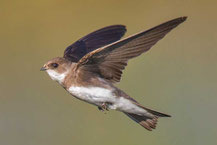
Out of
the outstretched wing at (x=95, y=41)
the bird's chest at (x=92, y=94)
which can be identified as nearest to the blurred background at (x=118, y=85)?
the outstretched wing at (x=95, y=41)

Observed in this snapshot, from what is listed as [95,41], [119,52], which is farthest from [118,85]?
[119,52]

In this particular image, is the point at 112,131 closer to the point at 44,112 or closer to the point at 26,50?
the point at 44,112

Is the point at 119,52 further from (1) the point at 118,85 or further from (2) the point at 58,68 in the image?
(1) the point at 118,85

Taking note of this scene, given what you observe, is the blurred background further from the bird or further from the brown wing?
the brown wing

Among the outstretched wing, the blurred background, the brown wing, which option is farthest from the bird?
the blurred background

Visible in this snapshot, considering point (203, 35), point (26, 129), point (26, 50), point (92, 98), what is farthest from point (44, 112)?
point (203, 35)

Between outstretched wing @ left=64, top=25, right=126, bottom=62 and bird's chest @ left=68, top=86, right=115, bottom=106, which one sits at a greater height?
outstretched wing @ left=64, top=25, right=126, bottom=62

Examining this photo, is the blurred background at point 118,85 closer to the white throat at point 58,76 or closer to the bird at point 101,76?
the bird at point 101,76
